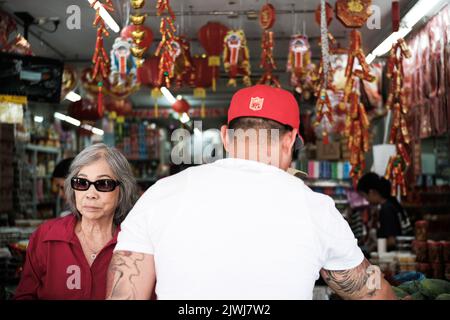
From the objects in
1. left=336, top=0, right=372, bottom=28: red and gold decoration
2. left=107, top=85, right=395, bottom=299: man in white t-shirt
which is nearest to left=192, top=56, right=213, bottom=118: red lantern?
left=336, top=0, right=372, bottom=28: red and gold decoration

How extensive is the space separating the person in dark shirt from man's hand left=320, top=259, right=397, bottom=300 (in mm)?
4698

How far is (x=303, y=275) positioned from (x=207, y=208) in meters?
0.37

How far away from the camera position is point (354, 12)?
4609 mm

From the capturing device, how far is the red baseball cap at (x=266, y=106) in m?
1.83

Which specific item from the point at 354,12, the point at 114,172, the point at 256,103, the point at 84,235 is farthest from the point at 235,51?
the point at 256,103

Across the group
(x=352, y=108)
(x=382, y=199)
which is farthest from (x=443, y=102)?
(x=382, y=199)

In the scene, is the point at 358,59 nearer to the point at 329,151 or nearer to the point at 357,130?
the point at 357,130

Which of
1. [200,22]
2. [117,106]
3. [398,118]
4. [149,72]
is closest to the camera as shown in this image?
[398,118]

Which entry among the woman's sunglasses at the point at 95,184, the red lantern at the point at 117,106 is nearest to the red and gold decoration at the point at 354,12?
the woman's sunglasses at the point at 95,184

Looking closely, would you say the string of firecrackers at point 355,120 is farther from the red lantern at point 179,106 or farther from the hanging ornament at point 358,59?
the red lantern at point 179,106

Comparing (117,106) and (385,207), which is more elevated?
(117,106)

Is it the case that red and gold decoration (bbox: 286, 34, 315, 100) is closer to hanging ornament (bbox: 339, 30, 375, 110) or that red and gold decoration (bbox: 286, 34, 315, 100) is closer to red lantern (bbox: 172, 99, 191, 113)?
hanging ornament (bbox: 339, 30, 375, 110)

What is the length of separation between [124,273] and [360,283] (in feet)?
2.57

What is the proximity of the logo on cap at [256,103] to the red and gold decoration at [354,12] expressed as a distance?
308 cm
